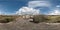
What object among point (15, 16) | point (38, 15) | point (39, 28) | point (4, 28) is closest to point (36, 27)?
point (39, 28)

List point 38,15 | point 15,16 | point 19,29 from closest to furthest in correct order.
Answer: point 19,29 < point 38,15 < point 15,16

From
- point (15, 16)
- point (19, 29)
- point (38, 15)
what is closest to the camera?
point (19, 29)

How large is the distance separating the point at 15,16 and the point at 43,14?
393cm

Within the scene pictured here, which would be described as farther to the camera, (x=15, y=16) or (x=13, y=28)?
(x=15, y=16)

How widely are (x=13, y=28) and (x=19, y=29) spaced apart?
0.60 meters

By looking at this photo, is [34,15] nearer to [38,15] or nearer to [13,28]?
[38,15]

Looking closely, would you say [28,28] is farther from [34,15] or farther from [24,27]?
[34,15]

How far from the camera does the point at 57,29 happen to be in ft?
40.5

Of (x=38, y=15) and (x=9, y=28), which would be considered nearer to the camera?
(x=9, y=28)

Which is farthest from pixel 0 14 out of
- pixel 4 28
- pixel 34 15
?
pixel 4 28

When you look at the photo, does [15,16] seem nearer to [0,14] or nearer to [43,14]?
[0,14]

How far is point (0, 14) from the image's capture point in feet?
69.7

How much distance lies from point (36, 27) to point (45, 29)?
827mm

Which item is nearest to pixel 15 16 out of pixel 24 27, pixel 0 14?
pixel 0 14
